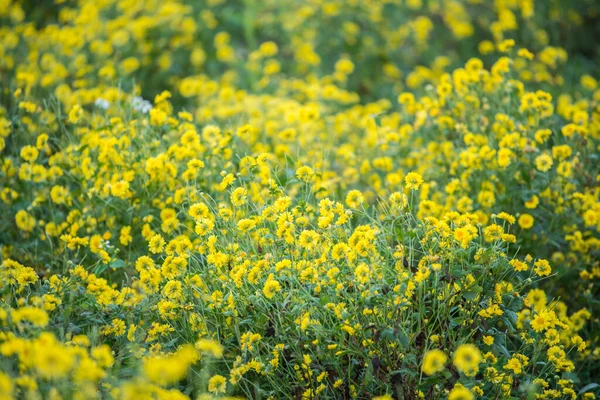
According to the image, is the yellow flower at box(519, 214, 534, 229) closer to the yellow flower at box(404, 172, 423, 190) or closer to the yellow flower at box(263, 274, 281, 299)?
the yellow flower at box(404, 172, 423, 190)

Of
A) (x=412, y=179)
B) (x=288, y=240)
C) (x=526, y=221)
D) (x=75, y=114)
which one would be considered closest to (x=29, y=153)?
(x=75, y=114)

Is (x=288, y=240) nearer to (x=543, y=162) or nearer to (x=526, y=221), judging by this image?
(x=526, y=221)

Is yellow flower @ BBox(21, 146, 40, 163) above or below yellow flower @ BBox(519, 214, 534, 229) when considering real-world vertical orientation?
above

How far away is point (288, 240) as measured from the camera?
2131mm

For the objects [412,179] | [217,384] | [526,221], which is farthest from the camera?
[526,221]

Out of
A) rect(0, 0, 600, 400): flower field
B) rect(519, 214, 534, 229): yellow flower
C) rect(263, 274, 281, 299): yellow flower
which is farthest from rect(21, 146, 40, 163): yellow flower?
rect(519, 214, 534, 229): yellow flower

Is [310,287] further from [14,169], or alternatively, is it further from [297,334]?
[14,169]

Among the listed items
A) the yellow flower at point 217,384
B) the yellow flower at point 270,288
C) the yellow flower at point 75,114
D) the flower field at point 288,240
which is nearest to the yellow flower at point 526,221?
the flower field at point 288,240

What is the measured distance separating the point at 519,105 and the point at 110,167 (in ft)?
7.03

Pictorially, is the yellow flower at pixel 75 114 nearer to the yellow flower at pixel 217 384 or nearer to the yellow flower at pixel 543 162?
the yellow flower at pixel 217 384

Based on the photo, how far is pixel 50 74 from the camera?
4.25 metres

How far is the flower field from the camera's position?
79.3 inches

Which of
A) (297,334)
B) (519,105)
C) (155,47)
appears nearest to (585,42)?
(519,105)

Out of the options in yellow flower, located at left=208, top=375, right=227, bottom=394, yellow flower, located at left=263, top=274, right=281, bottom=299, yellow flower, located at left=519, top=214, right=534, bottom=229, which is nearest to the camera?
yellow flower, located at left=208, top=375, right=227, bottom=394
